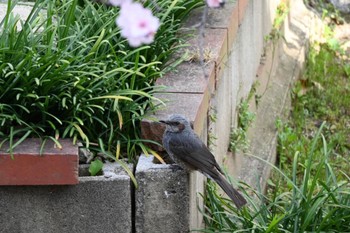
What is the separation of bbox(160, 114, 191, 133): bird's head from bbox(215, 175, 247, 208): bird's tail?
1.11 feet

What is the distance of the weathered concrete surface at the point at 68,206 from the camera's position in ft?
15.1

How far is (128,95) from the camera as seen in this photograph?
486 cm

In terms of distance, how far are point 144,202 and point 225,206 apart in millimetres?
807

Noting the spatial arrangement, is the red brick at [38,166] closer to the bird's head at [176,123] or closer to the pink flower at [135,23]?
the bird's head at [176,123]

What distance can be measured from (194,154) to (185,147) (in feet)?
0.19

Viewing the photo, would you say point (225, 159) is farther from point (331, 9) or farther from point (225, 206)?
point (331, 9)

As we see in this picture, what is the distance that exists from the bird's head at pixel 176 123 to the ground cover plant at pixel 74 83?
177mm

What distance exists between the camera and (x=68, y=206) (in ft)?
15.2

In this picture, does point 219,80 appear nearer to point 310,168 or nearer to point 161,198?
point 310,168

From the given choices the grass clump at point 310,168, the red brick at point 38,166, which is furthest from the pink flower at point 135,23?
the grass clump at point 310,168

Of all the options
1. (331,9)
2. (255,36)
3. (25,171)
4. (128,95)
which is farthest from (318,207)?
(331,9)

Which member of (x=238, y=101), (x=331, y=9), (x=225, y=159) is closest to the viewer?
(x=225, y=159)

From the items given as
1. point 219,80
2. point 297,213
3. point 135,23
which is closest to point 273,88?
point 219,80

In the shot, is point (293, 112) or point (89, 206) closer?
point (89, 206)
